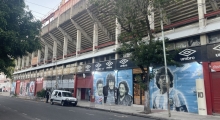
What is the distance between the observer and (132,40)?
15.2m

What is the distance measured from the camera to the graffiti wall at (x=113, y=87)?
20891 mm

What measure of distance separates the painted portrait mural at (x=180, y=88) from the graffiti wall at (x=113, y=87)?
3.59 meters

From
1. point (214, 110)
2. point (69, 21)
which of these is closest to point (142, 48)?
point (214, 110)

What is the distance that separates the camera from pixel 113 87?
2292 centimetres

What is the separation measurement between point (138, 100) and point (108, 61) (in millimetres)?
6751

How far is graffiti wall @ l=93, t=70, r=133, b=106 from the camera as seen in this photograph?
68.5 ft

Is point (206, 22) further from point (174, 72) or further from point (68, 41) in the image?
point (68, 41)

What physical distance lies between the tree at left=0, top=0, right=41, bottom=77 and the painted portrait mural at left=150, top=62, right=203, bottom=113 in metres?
11.6

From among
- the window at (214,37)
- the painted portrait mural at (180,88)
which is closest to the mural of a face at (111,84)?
the painted portrait mural at (180,88)

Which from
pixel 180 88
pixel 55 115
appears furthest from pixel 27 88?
pixel 180 88

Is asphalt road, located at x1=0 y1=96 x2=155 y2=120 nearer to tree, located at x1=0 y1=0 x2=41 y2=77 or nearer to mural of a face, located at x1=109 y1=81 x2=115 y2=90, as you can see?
tree, located at x1=0 y1=0 x2=41 y2=77

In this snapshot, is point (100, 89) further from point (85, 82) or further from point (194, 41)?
point (194, 41)

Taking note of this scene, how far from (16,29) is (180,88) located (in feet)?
46.3

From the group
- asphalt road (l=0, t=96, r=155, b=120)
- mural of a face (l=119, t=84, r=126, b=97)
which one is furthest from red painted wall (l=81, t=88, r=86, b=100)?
asphalt road (l=0, t=96, r=155, b=120)
